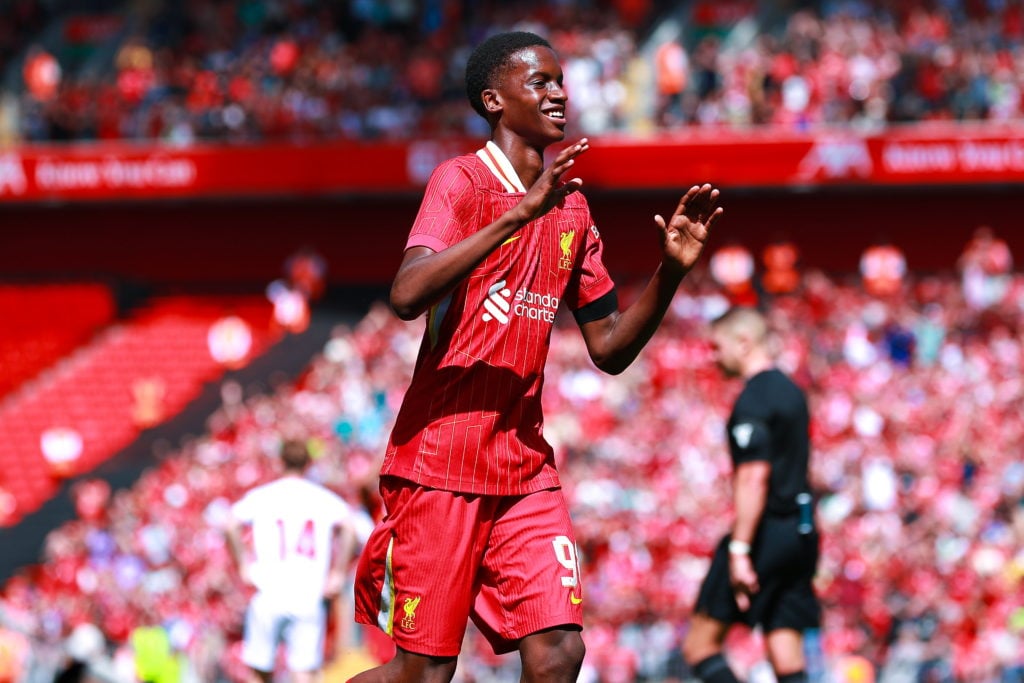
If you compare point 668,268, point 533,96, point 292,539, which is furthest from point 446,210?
point 292,539

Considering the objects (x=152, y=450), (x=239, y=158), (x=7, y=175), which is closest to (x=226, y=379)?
(x=152, y=450)

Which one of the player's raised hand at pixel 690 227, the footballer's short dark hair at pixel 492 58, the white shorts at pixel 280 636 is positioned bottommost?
the white shorts at pixel 280 636

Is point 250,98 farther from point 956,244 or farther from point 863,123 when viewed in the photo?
point 956,244

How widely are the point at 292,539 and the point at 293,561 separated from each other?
12 centimetres

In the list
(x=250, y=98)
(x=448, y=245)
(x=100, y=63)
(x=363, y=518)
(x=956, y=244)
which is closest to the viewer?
(x=448, y=245)

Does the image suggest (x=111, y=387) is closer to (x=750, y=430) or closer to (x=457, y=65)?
(x=457, y=65)

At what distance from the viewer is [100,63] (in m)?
27.3

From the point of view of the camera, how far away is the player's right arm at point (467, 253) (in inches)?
165

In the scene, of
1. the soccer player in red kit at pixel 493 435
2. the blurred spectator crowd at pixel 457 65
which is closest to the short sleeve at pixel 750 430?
the soccer player in red kit at pixel 493 435

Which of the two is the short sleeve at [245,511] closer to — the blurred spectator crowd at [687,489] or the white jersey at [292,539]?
the white jersey at [292,539]

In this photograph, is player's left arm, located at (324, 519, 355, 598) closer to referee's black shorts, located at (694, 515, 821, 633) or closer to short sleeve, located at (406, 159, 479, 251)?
referee's black shorts, located at (694, 515, 821, 633)

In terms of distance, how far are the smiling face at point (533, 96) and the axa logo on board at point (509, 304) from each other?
0.47 metres

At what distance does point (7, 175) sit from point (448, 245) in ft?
74.1

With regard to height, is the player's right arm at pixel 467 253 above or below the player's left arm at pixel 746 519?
above
